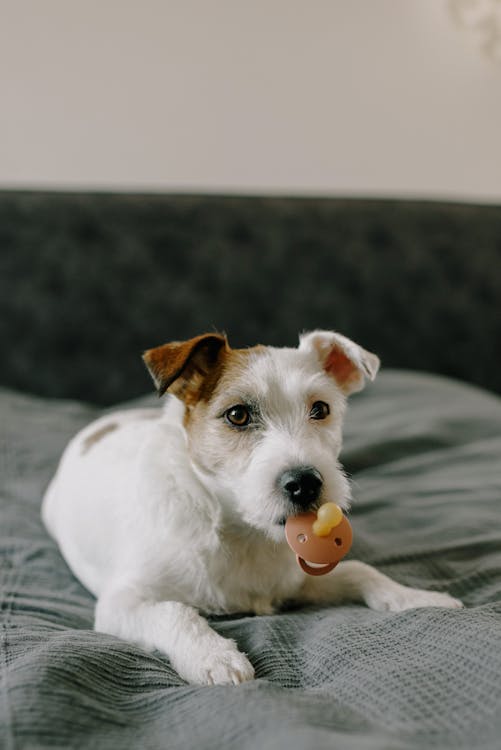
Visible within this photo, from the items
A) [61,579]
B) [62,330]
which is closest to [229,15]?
[62,330]

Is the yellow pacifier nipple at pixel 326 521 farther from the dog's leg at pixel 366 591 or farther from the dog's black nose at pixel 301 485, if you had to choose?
the dog's leg at pixel 366 591

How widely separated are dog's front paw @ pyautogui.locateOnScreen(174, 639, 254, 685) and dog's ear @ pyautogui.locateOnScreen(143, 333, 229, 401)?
53 cm

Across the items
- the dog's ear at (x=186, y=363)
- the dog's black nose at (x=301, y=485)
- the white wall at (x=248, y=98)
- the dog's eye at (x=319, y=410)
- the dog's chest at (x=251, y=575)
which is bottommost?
the dog's chest at (x=251, y=575)

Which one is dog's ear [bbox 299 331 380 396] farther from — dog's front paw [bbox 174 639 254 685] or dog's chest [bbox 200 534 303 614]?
dog's front paw [bbox 174 639 254 685]

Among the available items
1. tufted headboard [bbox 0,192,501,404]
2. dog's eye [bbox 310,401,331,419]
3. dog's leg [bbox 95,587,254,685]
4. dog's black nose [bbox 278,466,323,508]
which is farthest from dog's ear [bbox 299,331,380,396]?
tufted headboard [bbox 0,192,501,404]

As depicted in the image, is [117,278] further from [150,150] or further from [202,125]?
[202,125]

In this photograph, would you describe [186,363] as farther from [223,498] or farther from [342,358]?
[342,358]

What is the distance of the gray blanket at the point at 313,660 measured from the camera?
87 cm

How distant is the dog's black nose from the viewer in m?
1.28

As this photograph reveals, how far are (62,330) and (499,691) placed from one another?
8.96 feet

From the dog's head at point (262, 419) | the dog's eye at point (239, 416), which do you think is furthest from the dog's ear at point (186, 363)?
the dog's eye at point (239, 416)

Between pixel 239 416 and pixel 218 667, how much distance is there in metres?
0.54

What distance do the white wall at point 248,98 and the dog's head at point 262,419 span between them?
2144mm

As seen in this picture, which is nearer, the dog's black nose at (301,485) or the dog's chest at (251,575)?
the dog's black nose at (301,485)
